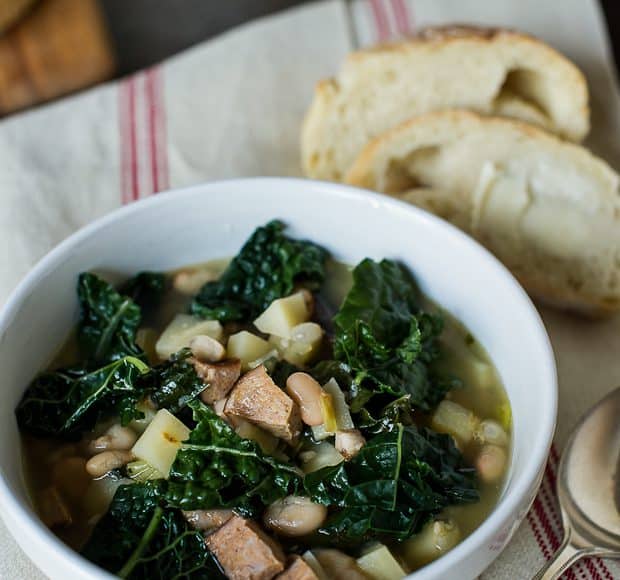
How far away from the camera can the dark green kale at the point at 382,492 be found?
2.31m

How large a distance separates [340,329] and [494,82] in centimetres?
148

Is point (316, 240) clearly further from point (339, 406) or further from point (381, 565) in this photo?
point (381, 565)

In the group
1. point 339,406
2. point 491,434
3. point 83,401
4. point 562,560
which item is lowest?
point 562,560

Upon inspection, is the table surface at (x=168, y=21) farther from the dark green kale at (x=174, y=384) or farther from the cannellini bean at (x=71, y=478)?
the cannellini bean at (x=71, y=478)

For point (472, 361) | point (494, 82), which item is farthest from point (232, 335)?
point (494, 82)

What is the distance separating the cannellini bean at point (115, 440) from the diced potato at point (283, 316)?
1.71 feet

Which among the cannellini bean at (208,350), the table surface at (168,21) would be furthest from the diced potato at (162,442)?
the table surface at (168,21)

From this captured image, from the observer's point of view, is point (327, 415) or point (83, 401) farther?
point (83, 401)

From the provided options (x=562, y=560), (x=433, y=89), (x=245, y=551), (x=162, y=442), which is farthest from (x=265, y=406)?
(x=433, y=89)

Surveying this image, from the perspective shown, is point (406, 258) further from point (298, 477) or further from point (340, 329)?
point (298, 477)

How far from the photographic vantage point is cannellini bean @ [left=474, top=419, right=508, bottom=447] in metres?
2.55

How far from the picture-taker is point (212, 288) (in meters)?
2.97

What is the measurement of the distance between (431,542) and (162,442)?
74cm

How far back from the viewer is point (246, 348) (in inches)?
104
